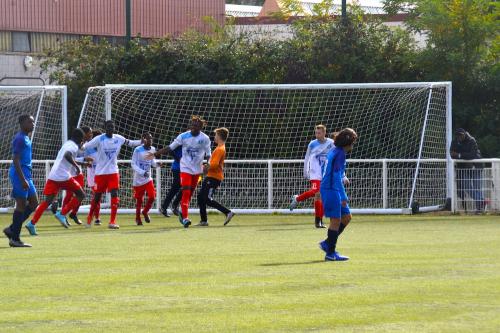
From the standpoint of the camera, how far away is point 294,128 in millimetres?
28422

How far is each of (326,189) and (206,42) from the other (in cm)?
1918

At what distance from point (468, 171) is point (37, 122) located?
9861 millimetres

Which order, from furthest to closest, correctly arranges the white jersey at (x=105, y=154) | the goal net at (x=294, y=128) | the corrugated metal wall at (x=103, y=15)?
the corrugated metal wall at (x=103, y=15) → the goal net at (x=294, y=128) → the white jersey at (x=105, y=154)

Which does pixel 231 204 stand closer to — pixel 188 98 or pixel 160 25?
pixel 188 98

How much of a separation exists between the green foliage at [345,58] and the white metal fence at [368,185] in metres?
3.02

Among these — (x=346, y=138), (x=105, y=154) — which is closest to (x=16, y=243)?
(x=346, y=138)

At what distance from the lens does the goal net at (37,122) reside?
2655 centimetres

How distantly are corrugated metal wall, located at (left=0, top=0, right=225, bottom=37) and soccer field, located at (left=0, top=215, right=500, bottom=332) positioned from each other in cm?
2700

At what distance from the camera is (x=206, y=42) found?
33156 millimetres

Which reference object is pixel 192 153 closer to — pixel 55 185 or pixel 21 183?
pixel 55 185

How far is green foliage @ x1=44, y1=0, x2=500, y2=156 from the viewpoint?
94.9ft

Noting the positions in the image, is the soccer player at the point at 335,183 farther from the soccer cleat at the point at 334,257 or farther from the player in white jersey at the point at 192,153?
the player in white jersey at the point at 192,153

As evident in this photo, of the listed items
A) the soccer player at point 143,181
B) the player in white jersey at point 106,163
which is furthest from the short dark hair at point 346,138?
the soccer player at point 143,181

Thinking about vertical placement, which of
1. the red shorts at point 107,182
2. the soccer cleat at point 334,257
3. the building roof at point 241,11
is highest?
the building roof at point 241,11
